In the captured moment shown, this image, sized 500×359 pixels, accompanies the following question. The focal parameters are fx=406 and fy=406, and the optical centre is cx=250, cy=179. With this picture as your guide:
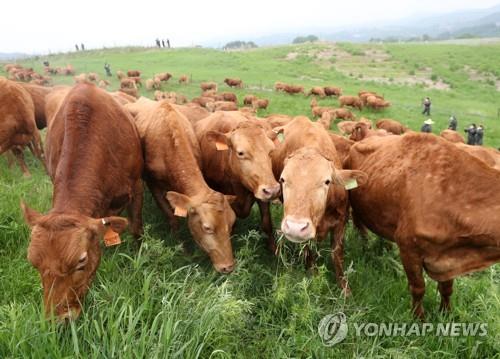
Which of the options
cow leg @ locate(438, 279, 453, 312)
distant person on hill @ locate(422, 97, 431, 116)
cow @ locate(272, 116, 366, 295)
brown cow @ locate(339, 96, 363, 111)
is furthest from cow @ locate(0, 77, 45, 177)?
distant person on hill @ locate(422, 97, 431, 116)

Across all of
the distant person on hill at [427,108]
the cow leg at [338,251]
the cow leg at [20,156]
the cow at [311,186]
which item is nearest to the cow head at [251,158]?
the cow at [311,186]

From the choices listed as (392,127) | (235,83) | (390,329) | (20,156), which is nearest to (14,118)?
(20,156)

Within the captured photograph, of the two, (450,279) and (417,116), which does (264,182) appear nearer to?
(450,279)

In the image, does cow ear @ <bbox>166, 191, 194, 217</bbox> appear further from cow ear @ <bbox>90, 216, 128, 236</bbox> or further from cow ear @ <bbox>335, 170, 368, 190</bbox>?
cow ear @ <bbox>335, 170, 368, 190</bbox>

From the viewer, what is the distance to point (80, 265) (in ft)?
12.4

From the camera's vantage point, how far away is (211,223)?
200 inches

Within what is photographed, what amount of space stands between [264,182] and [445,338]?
280 centimetres

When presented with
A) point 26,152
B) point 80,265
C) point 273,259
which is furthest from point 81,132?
point 26,152

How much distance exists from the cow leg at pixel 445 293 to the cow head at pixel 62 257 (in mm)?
4037

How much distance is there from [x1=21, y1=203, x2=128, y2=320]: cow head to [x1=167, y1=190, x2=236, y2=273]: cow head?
1418mm

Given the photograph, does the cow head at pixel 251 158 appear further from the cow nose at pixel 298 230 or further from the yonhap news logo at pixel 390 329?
the yonhap news logo at pixel 390 329

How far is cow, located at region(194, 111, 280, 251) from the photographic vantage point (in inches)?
219

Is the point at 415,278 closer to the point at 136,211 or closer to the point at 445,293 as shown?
the point at 445,293

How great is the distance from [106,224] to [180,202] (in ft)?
3.98
